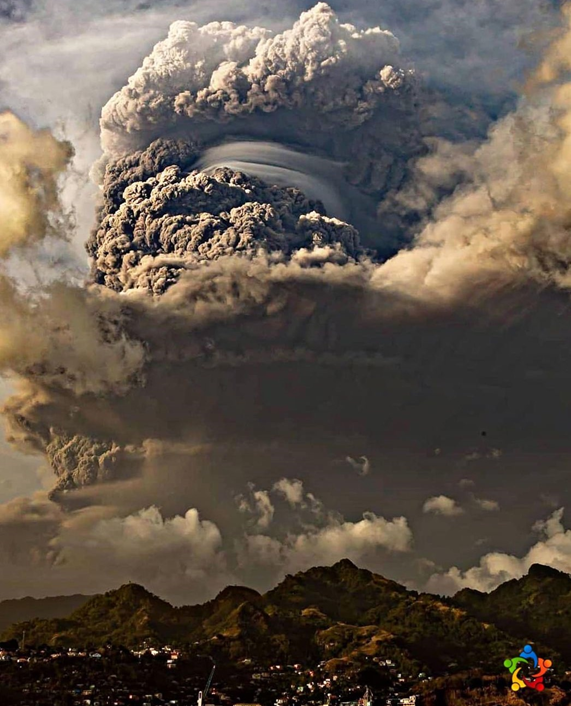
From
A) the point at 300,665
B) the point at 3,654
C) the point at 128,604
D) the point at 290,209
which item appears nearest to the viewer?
the point at 3,654

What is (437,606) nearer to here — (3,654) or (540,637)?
(540,637)

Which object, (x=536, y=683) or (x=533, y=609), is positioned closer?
(x=536, y=683)

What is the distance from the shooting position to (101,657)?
321ft

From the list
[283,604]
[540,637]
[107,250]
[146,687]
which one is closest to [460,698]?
[146,687]

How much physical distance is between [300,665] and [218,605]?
76.3 ft

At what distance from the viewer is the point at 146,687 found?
91.8m

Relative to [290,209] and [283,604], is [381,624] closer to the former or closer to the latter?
[283,604]

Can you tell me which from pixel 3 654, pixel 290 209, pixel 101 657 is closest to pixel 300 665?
pixel 101 657

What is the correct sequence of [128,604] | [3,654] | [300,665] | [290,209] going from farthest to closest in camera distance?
[128,604]
[290,209]
[300,665]
[3,654]

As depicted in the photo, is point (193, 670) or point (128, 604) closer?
point (193, 670)

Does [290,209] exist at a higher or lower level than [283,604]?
higher

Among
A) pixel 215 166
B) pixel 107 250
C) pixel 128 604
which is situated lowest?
pixel 128 604

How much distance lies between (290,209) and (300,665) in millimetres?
39865

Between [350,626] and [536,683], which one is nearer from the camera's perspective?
[536,683]
